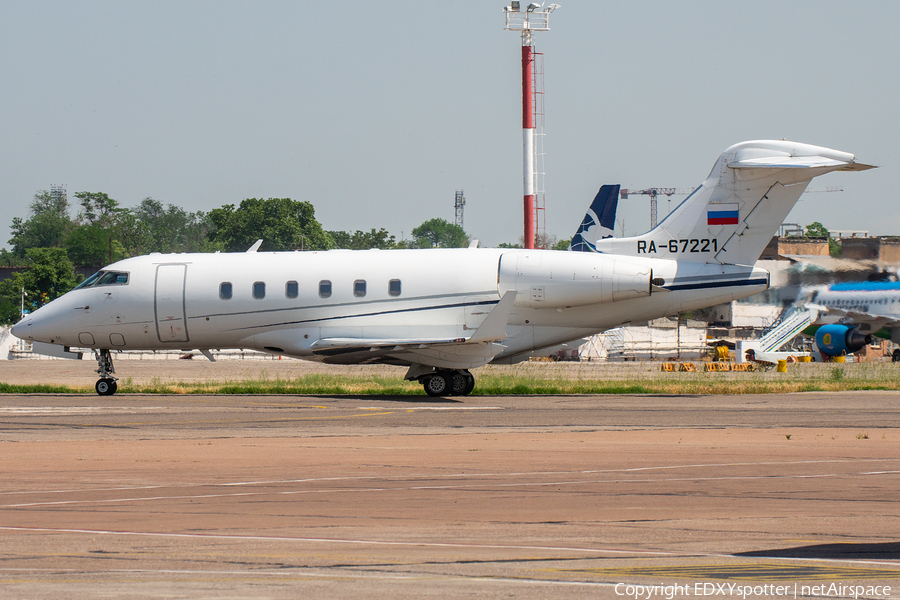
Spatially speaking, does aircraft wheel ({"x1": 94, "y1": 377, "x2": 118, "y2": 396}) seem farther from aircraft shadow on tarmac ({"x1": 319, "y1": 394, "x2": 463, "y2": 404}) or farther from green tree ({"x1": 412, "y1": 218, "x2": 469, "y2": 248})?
green tree ({"x1": 412, "y1": 218, "x2": 469, "y2": 248})

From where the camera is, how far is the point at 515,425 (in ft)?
55.2

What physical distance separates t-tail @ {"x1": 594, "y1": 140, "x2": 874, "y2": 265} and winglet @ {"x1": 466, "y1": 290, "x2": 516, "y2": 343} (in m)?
4.99

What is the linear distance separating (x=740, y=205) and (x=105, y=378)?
57.7 ft

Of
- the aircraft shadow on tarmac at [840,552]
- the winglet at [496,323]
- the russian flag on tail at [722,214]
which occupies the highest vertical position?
the russian flag on tail at [722,214]

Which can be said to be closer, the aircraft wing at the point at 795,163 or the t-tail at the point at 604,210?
the aircraft wing at the point at 795,163

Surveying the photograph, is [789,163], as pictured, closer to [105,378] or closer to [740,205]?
[740,205]

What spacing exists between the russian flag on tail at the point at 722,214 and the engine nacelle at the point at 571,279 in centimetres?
240

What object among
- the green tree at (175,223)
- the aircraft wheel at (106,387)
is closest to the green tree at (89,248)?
the green tree at (175,223)

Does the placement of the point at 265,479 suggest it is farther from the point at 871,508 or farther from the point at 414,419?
the point at 414,419

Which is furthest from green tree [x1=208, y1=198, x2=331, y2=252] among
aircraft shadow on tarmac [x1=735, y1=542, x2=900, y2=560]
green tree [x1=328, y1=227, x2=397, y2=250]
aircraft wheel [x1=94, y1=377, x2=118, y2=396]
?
aircraft shadow on tarmac [x1=735, y1=542, x2=900, y2=560]

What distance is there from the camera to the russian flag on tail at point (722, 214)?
2489 cm

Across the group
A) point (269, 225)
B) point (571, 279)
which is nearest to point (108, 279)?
point (571, 279)

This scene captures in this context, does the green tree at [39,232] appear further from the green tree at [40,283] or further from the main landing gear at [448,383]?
the main landing gear at [448,383]

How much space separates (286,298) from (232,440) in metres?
10.6
